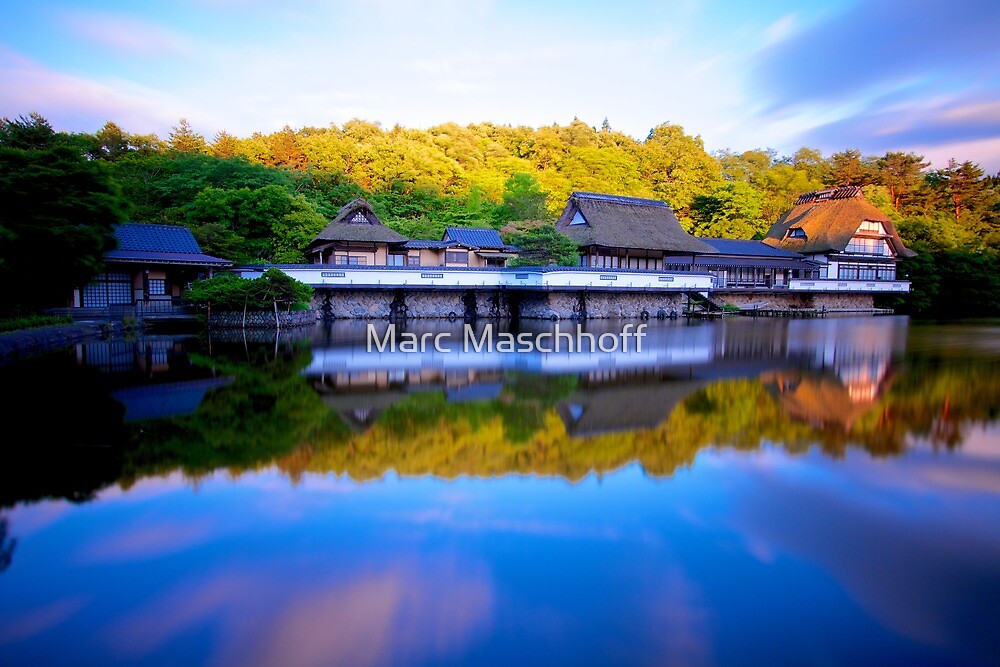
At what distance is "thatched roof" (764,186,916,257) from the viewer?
30344 mm

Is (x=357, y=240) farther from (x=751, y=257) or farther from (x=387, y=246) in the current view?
(x=751, y=257)

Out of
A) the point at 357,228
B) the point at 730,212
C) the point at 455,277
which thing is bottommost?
the point at 455,277

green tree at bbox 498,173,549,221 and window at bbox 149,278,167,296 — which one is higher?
green tree at bbox 498,173,549,221

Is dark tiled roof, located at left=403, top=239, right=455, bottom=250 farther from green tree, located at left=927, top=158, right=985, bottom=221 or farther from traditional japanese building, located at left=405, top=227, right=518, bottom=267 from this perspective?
green tree, located at left=927, top=158, right=985, bottom=221

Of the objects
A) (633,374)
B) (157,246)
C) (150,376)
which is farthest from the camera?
(157,246)

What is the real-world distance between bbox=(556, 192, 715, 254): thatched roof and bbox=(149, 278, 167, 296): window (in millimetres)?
15042

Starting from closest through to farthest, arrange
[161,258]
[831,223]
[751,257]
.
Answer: [161,258]
[751,257]
[831,223]

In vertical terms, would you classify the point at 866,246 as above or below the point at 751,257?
above

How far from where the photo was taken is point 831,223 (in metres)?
31.1

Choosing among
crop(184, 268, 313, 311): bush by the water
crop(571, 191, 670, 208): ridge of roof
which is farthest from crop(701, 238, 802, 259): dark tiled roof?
crop(184, 268, 313, 311): bush by the water

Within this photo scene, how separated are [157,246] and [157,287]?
1.42 meters

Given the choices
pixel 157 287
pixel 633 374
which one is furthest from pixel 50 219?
pixel 633 374

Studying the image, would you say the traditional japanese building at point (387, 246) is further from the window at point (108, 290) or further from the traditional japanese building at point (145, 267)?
the window at point (108, 290)

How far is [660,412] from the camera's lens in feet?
23.2
